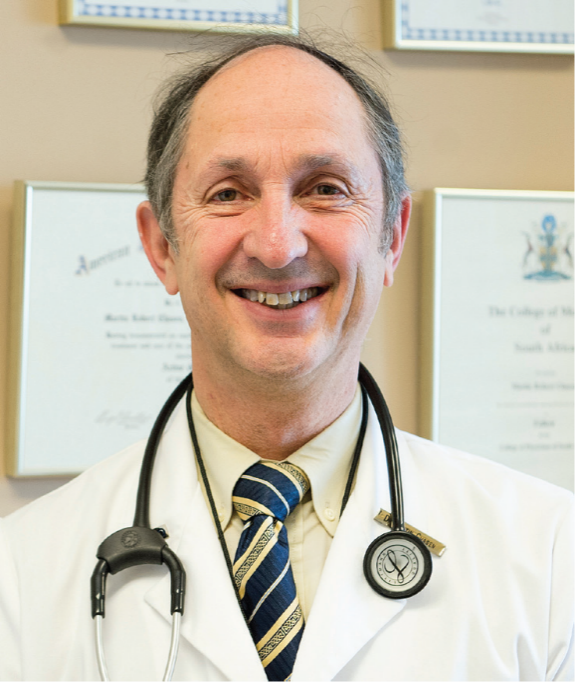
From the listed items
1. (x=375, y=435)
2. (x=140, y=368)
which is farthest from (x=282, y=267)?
(x=140, y=368)

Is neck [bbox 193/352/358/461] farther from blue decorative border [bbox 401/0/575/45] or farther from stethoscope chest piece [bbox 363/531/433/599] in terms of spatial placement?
blue decorative border [bbox 401/0/575/45]

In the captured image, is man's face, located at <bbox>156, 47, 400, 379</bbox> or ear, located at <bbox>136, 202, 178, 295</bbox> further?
ear, located at <bbox>136, 202, 178, 295</bbox>

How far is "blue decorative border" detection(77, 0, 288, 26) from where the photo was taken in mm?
1046

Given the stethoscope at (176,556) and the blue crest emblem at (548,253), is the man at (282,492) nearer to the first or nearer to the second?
the stethoscope at (176,556)

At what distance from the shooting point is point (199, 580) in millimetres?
661

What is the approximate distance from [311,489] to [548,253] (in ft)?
2.22

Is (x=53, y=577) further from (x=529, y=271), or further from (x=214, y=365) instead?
(x=529, y=271)

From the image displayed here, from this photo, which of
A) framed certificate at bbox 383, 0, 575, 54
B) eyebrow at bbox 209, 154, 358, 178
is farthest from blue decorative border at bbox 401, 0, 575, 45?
eyebrow at bbox 209, 154, 358, 178

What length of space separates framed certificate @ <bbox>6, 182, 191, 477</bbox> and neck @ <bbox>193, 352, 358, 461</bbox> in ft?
1.16

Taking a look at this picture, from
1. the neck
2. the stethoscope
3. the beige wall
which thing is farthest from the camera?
the beige wall

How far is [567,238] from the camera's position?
1.21m

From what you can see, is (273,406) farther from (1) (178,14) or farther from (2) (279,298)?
(1) (178,14)
